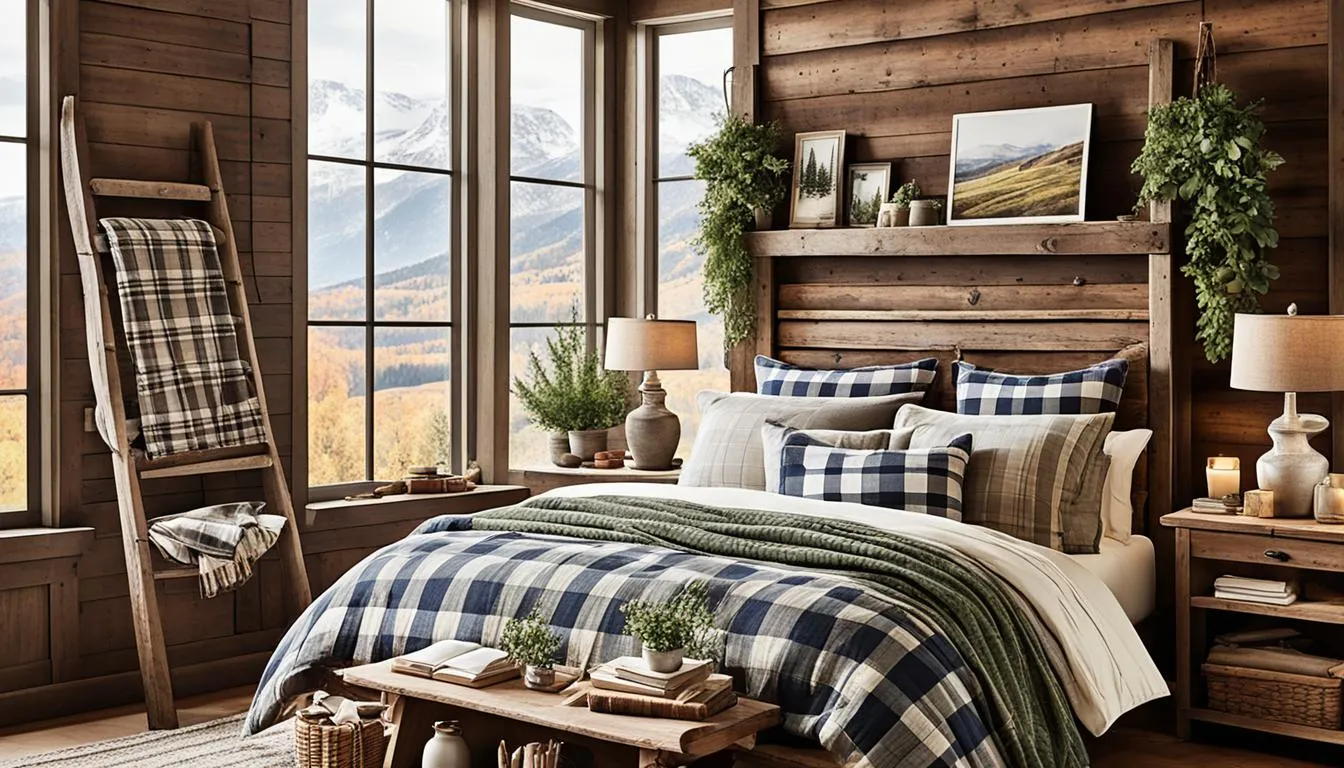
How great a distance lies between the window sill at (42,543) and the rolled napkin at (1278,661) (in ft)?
12.0

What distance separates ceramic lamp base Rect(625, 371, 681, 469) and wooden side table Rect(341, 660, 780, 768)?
2.29 metres

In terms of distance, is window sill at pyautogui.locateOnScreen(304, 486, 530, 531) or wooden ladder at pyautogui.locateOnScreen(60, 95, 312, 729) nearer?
wooden ladder at pyautogui.locateOnScreen(60, 95, 312, 729)

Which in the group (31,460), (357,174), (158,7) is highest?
(158,7)

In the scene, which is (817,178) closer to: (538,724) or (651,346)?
(651,346)

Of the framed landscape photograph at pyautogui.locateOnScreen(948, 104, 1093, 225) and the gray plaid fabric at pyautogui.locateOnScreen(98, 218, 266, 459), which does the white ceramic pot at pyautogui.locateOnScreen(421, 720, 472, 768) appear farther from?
the framed landscape photograph at pyautogui.locateOnScreen(948, 104, 1093, 225)

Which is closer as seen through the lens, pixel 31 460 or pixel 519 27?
pixel 31 460

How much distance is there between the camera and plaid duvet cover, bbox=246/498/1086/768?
10.4 feet

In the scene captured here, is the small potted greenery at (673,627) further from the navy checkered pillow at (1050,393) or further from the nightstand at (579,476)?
the nightstand at (579,476)

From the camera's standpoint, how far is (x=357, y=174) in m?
5.65

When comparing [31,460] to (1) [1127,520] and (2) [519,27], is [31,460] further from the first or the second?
(1) [1127,520]

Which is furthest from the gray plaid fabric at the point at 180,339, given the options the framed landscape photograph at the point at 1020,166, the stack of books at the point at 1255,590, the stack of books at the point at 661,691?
the stack of books at the point at 1255,590

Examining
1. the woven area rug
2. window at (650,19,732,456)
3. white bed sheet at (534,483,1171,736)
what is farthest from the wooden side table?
window at (650,19,732,456)

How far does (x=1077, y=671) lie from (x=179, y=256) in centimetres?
320

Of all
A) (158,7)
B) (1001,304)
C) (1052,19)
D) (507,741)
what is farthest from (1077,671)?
(158,7)
